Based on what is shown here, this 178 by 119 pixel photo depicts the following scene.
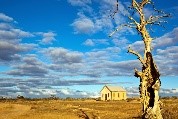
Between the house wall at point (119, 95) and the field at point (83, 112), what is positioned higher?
the house wall at point (119, 95)

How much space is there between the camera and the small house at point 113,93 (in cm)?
11041

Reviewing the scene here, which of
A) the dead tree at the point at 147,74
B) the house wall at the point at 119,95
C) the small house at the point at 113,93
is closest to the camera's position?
the dead tree at the point at 147,74

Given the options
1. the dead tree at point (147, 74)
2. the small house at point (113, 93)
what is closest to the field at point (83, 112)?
the dead tree at point (147, 74)

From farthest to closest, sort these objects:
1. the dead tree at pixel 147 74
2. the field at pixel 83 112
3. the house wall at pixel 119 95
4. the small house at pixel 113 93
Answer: the house wall at pixel 119 95
the small house at pixel 113 93
the field at pixel 83 112
the dead tree at pixel 147 74

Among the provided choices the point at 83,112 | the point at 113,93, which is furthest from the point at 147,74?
the point at 113,93

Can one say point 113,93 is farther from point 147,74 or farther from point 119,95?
point 147,74

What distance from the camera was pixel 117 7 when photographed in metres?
18.6

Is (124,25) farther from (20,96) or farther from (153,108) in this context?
(20,96)

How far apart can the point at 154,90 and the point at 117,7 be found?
529 centimetres

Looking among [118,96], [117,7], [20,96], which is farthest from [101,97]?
[117,7]

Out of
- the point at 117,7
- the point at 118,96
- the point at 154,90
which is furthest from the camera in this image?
the point at 118,96

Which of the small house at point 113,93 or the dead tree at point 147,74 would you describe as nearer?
the dead tree at point 147,74

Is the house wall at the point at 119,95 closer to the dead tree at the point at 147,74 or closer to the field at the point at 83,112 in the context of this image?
the field at the point at 83,112

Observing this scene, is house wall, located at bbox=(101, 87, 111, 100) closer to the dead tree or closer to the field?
the field
